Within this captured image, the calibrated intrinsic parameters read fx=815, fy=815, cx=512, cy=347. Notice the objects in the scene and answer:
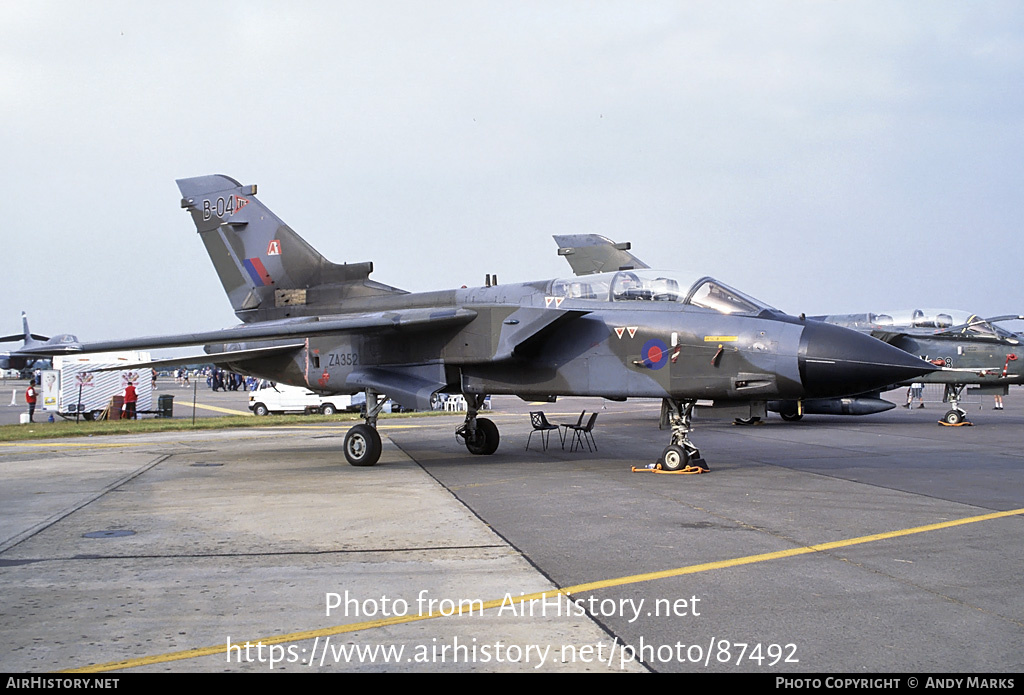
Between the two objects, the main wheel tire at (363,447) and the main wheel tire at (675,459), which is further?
the main wheel tire at (363,447)

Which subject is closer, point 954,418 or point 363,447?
point 363,447

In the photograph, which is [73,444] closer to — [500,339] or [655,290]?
[500,339]

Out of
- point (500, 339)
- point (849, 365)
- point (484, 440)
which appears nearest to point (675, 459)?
point (849, 365)

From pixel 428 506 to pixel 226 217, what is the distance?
9397mm

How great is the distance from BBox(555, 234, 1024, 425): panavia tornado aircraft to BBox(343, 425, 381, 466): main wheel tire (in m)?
9.80

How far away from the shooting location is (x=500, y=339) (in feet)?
39.8

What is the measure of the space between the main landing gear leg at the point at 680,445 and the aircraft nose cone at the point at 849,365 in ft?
6.04

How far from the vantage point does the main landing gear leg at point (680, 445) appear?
11219 mm

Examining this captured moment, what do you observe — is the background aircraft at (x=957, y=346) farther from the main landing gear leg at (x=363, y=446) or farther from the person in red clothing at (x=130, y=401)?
the person in red clothing at (x=130, y=401)

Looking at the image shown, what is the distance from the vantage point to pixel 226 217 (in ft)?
51.5

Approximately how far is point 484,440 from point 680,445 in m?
4.34

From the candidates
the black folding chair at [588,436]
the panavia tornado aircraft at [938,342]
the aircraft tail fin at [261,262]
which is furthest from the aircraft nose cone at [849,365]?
the panavia tornado aircraft at [938,342]

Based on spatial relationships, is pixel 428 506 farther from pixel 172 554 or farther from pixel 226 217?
pixel 226 217

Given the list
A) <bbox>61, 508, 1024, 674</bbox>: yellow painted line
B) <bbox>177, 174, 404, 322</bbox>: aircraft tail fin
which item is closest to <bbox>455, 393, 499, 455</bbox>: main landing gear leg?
<bbox>177, 174, 404, 322</bbox>: aircraft tail fin
